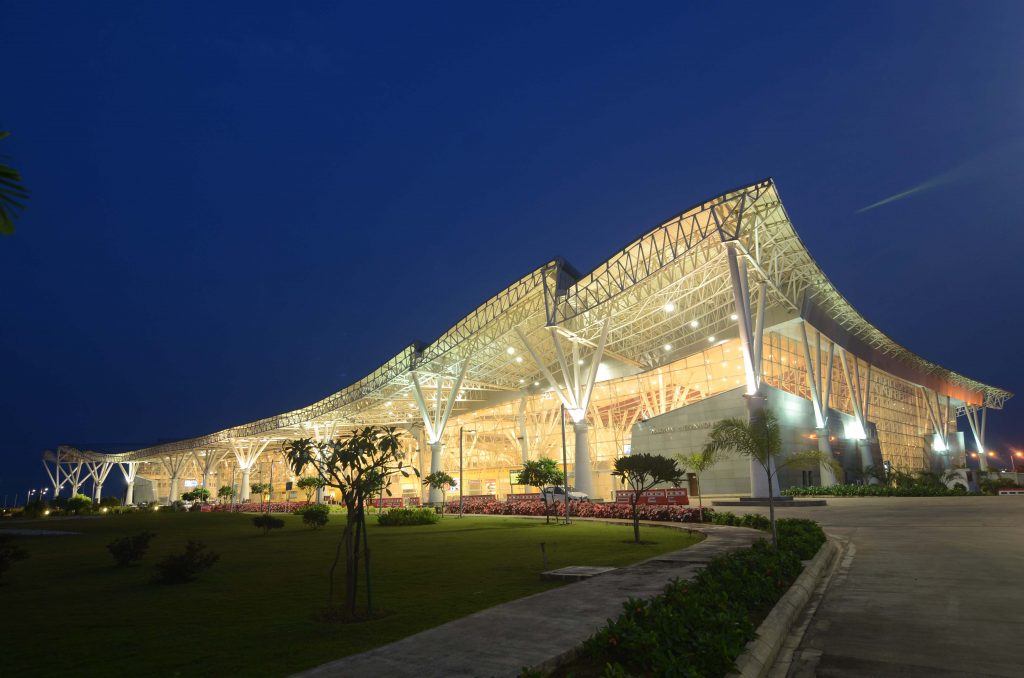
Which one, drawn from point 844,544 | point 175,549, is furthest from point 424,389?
point 844,544

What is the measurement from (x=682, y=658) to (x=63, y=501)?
77.8 m

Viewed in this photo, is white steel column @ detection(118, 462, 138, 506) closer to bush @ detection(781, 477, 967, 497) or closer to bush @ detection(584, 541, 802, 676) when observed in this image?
bush @ detection(781, 477, 967, 497)

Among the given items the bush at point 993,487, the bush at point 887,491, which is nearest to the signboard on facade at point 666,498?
the bush at point 887,491

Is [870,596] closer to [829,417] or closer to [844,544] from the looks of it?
[844,544]

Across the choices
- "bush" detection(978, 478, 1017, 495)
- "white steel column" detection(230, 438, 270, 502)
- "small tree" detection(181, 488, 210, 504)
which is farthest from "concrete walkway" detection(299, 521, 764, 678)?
"small tree" detection(181, 488, 210, 504)

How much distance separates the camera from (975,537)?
1755 centimetres

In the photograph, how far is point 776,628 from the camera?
700 cm

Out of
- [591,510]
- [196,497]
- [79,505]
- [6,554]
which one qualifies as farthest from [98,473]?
[6,554]

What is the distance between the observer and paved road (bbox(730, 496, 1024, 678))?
237 inches

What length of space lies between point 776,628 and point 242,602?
8.48 m

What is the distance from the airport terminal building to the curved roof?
0.18m

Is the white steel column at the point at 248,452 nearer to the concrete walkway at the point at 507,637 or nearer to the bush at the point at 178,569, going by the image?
the bush at the point at 178,569

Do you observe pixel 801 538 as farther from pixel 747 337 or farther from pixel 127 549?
pixel 747 337

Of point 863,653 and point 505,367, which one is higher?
point 505,367
